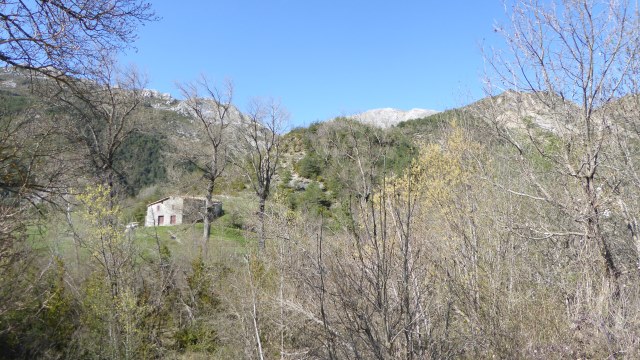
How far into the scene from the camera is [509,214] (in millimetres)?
6188

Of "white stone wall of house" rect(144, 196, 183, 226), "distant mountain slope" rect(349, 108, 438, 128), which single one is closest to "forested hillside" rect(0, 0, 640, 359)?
"distant mountain slope" rect(349, 108, 438, 128)

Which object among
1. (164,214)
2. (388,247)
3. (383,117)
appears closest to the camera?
(388,247)

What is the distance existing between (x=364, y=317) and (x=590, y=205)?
417 cm

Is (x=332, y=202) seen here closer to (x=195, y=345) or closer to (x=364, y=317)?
(x=195, y=345)

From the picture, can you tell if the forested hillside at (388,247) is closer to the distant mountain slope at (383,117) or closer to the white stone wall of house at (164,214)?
the distant mountain slope at (383,117)

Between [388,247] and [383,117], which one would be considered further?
[383,117]

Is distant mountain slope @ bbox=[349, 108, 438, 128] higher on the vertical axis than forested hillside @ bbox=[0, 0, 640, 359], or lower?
higher

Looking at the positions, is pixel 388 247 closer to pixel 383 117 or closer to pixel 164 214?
pixel 383 117

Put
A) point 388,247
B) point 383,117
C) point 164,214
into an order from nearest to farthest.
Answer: point 388,247 → point 383,117 → point 164,214

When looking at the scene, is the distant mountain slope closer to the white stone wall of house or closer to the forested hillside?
the forested hillside

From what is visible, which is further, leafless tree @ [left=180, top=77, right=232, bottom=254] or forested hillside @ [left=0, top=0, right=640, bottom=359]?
leafless tree @ [left=180, top=77, right=232, bottom=254]

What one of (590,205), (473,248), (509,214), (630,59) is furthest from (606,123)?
(473,248)

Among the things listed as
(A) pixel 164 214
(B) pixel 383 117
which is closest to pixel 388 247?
(B) pixel 383 117

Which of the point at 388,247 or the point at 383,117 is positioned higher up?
the point at 383,117
